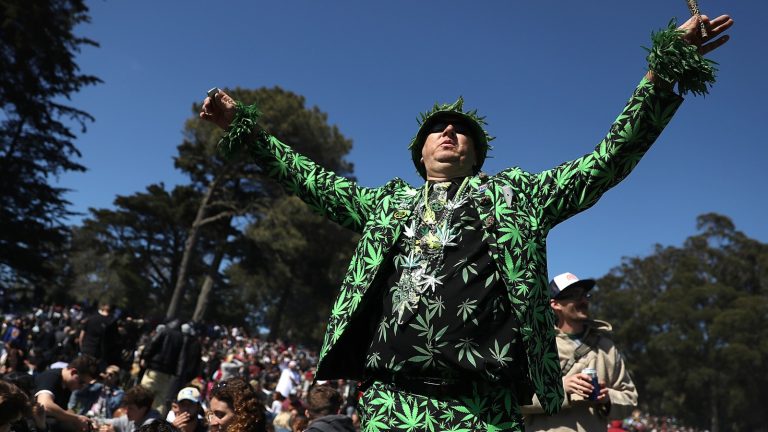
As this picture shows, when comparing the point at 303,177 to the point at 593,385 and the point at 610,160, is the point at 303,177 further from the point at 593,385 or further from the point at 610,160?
the point at 593,385

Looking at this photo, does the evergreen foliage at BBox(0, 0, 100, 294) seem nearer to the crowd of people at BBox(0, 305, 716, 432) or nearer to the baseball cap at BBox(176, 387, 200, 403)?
the crowd of people at BBox(0, 305, 716, 432)

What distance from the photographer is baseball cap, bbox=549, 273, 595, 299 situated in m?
3.53

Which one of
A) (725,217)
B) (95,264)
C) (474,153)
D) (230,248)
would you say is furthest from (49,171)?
(725,217)

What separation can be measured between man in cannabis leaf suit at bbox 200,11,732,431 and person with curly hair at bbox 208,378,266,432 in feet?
8.39

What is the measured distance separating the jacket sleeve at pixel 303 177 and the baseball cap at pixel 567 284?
1.65 metres

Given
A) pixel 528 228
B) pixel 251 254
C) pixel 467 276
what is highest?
pixel 251 254

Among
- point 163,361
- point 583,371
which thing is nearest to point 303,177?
point 583,371

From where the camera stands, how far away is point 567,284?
3.53 metres

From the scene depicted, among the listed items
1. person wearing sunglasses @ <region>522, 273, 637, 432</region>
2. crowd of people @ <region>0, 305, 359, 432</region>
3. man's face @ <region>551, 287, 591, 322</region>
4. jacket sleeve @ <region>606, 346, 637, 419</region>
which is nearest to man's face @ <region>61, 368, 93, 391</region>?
crowd of people @ <region>0, 305, 359, 432</region>

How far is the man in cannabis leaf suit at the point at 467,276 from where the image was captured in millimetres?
1758

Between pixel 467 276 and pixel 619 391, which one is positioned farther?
pixel 619 391

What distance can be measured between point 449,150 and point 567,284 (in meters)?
1.68

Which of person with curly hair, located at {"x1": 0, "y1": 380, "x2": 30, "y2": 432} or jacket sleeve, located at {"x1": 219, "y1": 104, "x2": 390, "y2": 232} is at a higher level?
jacket sleeve, located at {"x1": 219, "y1": 104, "x2": 390, "y2": 232}

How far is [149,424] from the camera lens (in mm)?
3549
